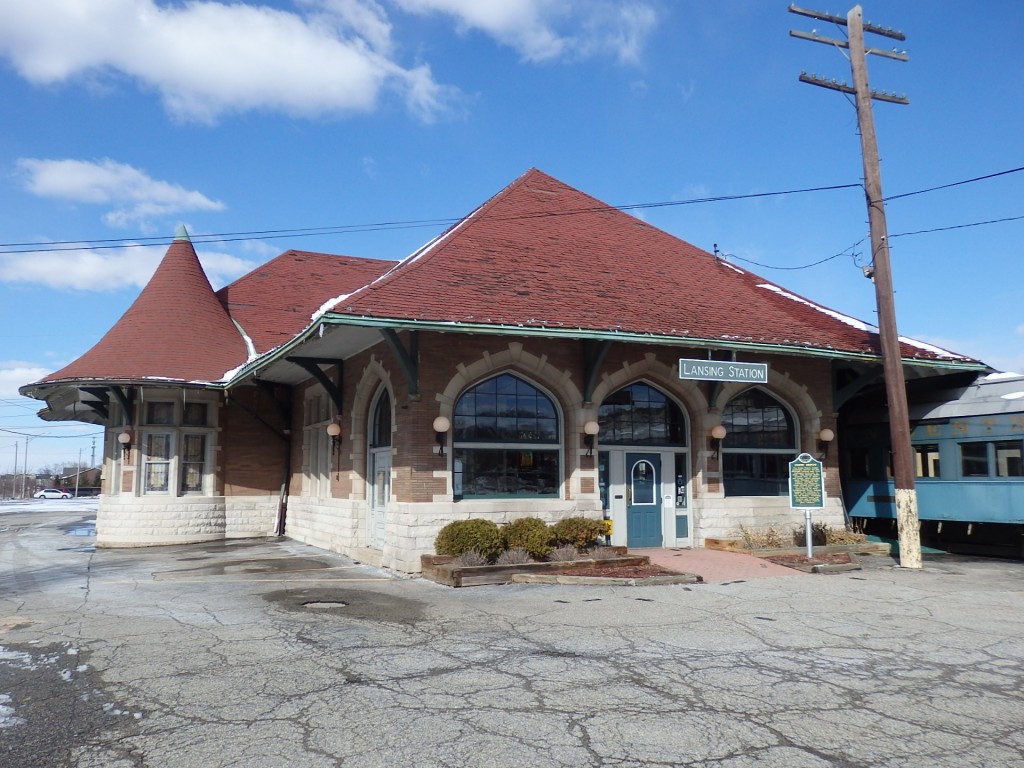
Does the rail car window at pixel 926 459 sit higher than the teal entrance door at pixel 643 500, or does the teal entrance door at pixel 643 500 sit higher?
the rail car window at pixel 926 459

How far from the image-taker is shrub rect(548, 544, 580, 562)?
1268 cm

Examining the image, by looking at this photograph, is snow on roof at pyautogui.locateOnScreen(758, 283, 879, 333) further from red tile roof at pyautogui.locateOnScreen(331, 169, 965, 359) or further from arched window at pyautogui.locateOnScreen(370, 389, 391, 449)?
arched window at pyautogui.locateOnScreen(370, 389, 391, 449)

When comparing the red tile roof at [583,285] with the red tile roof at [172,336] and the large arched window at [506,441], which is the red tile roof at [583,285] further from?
the red tile roof at [172,336]

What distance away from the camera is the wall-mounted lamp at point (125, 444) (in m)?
19.2

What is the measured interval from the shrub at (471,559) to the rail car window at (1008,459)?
917cm

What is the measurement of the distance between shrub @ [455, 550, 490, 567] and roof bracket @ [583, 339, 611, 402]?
3.55 metres

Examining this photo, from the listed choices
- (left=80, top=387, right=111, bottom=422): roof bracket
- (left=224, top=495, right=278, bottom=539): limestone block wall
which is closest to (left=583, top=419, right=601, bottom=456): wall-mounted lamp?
(left=224, top=495, right=278, bottom=539): limestone block wall

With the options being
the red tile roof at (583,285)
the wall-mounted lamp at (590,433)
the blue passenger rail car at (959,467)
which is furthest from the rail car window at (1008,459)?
the wall-mounted lamp at (590,433)

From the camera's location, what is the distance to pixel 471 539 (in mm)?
12359

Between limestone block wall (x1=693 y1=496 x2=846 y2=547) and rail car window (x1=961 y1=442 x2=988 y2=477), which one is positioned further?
limestone block wall (x1=693 y1=496 x2=846 y2=547)

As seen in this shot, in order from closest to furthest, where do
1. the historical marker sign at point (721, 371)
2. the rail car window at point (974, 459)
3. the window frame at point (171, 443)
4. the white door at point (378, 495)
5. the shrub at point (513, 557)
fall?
the shrub at point (513, 557)
the historical marker sign at point (721, 371)
the rail car window at point (974, 459)
the white door at point (378, 495)
the window frame at point (171, 443)

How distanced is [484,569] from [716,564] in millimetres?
4141

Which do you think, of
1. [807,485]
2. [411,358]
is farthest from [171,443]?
[807,485]

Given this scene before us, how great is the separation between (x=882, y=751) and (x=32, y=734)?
17.6ft
